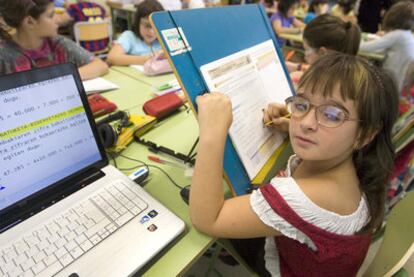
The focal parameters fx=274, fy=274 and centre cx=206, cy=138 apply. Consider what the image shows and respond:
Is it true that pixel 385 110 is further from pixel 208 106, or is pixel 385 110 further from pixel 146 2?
pixel 146 2

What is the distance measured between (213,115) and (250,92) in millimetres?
244

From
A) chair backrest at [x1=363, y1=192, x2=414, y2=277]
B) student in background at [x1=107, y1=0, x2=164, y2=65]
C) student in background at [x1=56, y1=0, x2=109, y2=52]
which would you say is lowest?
chair backrest at [x1=363, y1=192, x2=414, y2=277]

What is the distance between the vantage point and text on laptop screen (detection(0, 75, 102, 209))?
0.57 meters

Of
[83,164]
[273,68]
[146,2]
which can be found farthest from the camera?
[146,2]

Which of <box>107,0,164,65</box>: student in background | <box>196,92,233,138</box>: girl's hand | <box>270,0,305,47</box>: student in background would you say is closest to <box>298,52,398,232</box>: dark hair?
<box>196,92,233,138</box>: girl's hand

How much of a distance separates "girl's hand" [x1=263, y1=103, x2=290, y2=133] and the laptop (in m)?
0.44

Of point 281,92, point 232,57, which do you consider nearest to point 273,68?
point 281,92

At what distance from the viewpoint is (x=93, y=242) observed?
1.86 feet

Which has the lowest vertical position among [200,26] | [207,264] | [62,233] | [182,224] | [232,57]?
[207,264]

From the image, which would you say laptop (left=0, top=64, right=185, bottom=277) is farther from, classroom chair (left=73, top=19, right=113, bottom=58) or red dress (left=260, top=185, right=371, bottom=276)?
classroom chair (left=73, top=19, right=113, bottom=58)

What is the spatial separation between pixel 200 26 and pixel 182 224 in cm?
52

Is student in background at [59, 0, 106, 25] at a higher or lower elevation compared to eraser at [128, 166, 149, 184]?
higher

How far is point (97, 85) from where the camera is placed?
54.2 inches

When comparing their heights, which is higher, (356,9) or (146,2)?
(146,2)
